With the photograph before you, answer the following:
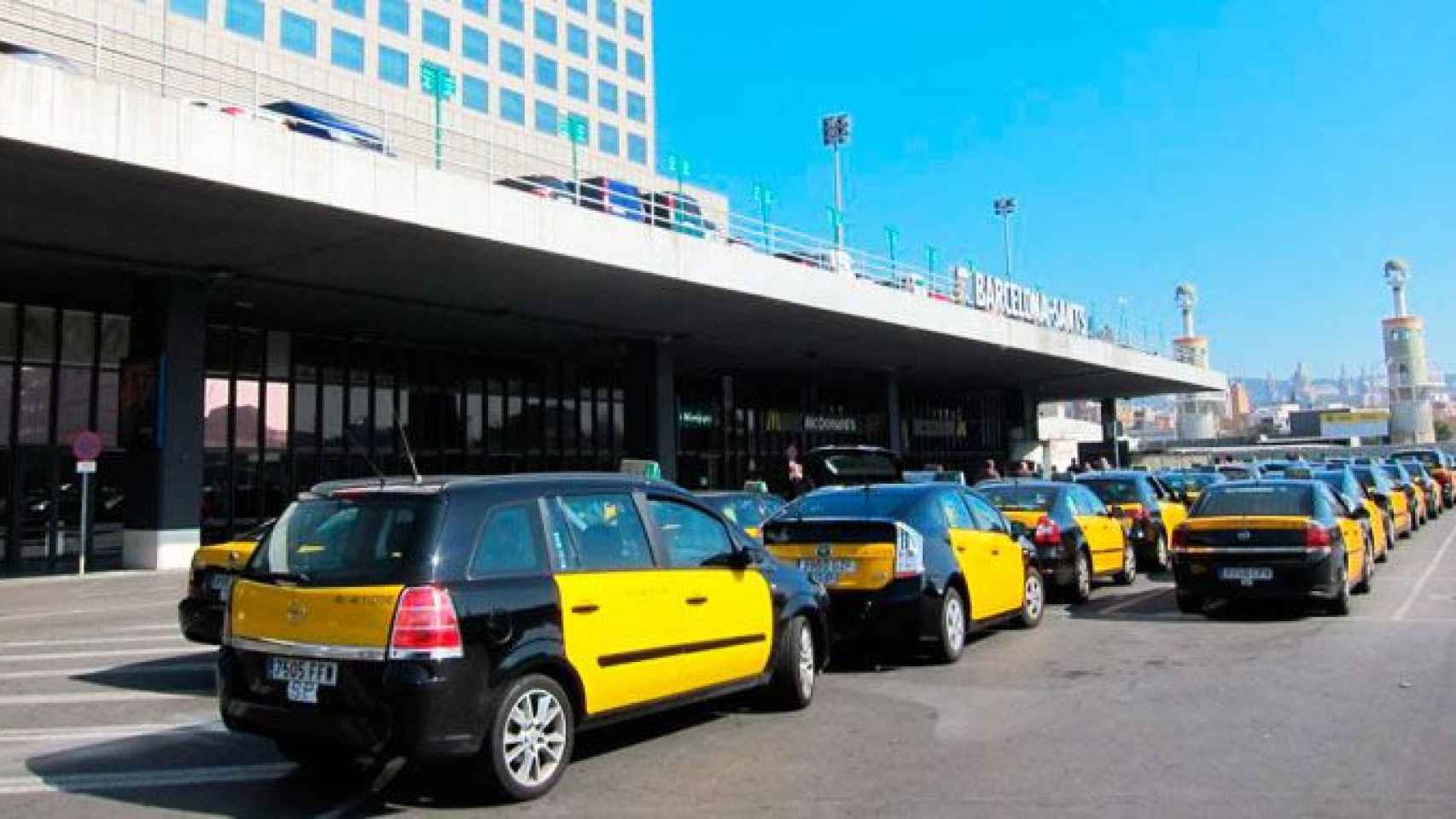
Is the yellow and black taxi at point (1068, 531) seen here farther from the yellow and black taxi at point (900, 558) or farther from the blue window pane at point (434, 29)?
the blue window pane at point (434, 29)

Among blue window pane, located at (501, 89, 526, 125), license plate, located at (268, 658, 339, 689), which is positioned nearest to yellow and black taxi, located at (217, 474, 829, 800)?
license plate, located at (268, 658, 339, 689)

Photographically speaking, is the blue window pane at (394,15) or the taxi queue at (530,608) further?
the blue window pane at (394,15)

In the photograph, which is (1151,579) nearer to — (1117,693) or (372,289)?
(1117,693)

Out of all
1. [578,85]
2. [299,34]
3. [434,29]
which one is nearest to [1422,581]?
[299,34]

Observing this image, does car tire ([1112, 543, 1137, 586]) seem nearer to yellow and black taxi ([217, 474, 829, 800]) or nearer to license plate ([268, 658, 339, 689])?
yellow and black taxi ([217, 474, 829, 800])

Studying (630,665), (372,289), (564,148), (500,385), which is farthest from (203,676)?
(564,148)

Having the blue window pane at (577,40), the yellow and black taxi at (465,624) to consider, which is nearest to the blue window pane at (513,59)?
the blue window pane at (577,40)

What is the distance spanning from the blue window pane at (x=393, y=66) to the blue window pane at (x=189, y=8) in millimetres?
8981

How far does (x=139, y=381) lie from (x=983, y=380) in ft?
132

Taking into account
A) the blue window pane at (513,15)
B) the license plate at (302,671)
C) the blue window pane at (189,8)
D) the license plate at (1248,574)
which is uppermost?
the blue window pane at (513,15)

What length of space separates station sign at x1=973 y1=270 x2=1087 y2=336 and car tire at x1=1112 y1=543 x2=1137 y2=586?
77.1 ft

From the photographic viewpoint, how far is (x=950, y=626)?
9.70m

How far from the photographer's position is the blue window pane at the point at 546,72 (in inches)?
2370

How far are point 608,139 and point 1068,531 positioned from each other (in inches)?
2125
